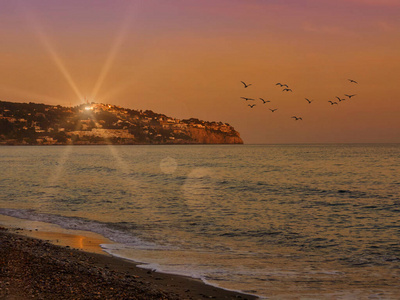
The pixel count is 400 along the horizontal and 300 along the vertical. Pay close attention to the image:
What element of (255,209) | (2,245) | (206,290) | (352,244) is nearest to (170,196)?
(255,209)

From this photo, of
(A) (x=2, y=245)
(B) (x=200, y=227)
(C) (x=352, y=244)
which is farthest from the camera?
(B) (x=200, y=227)

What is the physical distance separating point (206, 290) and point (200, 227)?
11.5m

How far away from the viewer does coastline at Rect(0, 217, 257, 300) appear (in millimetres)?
9516

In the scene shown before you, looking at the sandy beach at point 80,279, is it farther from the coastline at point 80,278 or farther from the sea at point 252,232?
the sea at point 252,232

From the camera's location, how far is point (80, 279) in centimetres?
1068

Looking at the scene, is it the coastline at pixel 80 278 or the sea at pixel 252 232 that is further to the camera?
the sea at pixel 252 232

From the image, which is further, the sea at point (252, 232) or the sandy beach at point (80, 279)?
the sea at point (252, 232)

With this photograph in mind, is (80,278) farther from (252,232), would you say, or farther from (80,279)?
(252,232)

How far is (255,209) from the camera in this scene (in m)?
30.9

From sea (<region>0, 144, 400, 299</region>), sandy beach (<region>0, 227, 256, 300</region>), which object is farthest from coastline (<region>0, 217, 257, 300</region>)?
sea (<region>0, 144, 400, 299</region>)

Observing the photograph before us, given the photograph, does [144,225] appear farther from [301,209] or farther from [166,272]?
[301,209]

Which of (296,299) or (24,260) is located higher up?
(24,260)

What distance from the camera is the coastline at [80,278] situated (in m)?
9.52

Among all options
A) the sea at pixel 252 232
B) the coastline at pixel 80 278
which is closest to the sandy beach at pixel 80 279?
the coastline at pixel 80 278
